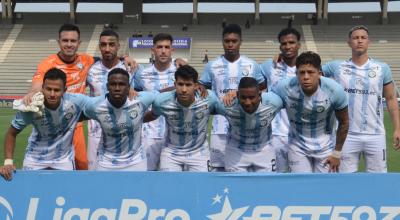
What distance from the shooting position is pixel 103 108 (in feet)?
14.2

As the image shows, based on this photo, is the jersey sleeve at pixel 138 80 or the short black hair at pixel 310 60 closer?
the short black hair at pixel 310 60

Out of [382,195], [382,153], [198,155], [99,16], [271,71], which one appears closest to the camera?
[382,195]

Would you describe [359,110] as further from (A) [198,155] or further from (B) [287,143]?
(A) [198,155]

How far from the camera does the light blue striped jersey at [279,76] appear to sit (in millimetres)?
5156

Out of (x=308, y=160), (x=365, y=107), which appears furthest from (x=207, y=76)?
(x=365, y=107)

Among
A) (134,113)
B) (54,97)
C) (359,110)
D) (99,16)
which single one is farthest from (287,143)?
(99,16)

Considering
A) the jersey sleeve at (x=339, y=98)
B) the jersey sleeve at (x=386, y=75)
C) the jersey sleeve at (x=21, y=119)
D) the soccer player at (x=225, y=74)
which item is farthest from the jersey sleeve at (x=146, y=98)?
the jersey sleeve at (x=386, y=75)

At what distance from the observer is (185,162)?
4.54 m

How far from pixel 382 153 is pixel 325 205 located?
4.99 ft

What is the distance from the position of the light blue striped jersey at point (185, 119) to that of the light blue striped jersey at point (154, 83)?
720mm

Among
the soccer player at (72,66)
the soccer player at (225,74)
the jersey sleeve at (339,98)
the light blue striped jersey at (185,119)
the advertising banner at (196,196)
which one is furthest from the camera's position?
the soccer player at (225,74)

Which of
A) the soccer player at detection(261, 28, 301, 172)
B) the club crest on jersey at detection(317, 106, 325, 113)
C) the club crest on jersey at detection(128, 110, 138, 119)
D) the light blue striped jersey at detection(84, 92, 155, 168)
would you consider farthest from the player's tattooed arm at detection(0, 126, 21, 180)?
the club crest on jersey at detection(317, 106, 325, 113)

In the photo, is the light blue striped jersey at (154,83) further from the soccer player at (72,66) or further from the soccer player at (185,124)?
the soccer player at (185,124)

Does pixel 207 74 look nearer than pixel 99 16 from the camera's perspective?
Yes
